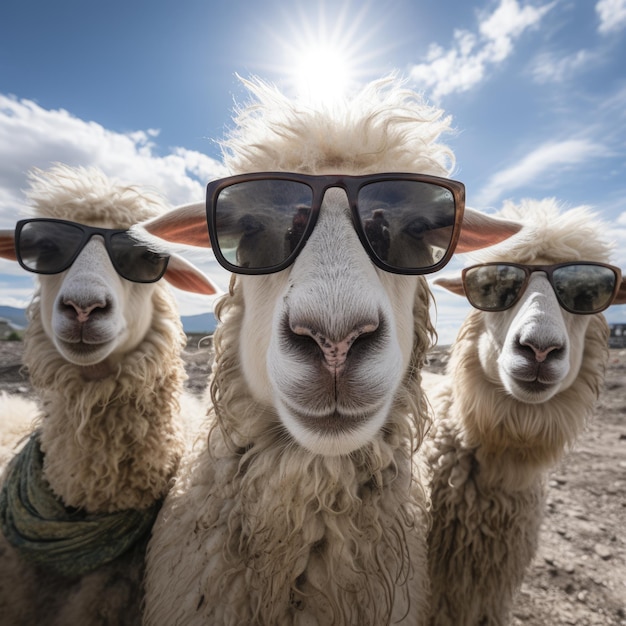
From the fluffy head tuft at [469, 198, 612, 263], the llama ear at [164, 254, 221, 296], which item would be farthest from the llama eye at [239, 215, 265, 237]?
the fluffy head tuft at [469, 198, 612, 263]

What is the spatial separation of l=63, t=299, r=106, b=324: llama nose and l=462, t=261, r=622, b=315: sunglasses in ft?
6.66

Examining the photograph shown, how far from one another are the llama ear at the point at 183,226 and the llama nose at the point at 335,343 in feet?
2.81

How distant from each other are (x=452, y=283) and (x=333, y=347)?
2.03 m

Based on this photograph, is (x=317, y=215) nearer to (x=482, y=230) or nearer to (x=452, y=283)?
(x=482, y=230)

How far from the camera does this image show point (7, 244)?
232 centimetres

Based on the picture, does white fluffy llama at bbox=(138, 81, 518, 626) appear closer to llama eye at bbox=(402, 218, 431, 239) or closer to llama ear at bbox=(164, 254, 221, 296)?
llama eye at bbox=(402, 218, 431, 239)

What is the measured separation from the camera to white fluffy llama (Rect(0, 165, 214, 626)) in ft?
6.12

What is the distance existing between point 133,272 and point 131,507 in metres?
1.13

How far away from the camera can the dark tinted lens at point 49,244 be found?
205 centimetres

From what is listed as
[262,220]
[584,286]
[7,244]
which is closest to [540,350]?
[584,286]

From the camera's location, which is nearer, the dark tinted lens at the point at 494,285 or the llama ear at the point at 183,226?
the llama ear at the point at 183,226

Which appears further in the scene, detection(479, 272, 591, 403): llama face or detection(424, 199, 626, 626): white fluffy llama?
detection(424, 199, 626, 626): white fluffy llama

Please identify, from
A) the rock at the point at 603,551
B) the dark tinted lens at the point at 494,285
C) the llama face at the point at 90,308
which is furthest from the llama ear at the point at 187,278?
the rock at the point at 603,551

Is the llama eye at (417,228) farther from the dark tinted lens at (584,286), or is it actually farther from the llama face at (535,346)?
the dark tinted lens at (584,286)
